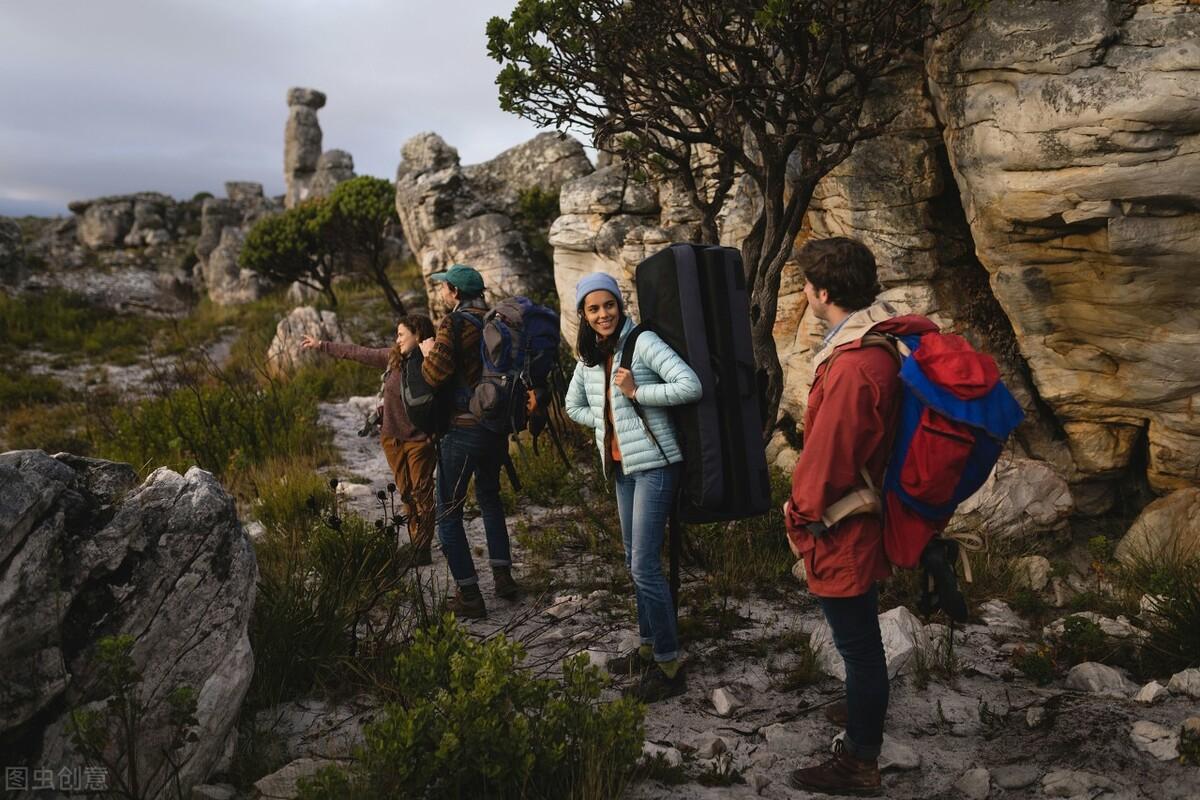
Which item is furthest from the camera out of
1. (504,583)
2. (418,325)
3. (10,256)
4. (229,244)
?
(229,244)

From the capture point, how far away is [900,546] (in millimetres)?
2713

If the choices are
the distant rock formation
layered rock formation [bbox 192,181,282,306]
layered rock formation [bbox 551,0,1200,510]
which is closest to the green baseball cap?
layered rock formation [bbox 551,0,1200,510]

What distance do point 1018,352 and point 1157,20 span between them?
265cm

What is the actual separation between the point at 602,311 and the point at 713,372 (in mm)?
603

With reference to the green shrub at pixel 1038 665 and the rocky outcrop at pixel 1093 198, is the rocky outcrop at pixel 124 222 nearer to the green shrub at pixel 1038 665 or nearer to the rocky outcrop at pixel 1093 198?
the rocky outcrop at pixel 1093 198

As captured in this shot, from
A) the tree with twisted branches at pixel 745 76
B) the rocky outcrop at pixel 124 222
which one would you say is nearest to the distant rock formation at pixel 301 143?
the rocky outcrop at pixel 124 222

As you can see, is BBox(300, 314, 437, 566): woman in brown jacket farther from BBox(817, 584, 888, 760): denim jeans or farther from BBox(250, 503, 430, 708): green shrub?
BBox(817, 584, 888, 760): denim jeans

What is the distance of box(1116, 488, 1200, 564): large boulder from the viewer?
17.9 ft

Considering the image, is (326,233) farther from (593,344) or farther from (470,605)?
(593,344)

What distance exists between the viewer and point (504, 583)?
5.00 meters

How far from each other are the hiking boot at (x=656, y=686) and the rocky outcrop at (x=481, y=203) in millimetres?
9169

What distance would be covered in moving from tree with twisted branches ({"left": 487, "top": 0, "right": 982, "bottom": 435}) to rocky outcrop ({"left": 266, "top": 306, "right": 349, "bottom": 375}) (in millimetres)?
7909

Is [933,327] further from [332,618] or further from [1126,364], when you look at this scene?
[1126,364]

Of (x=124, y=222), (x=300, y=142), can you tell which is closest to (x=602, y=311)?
(x=300, y=142)
